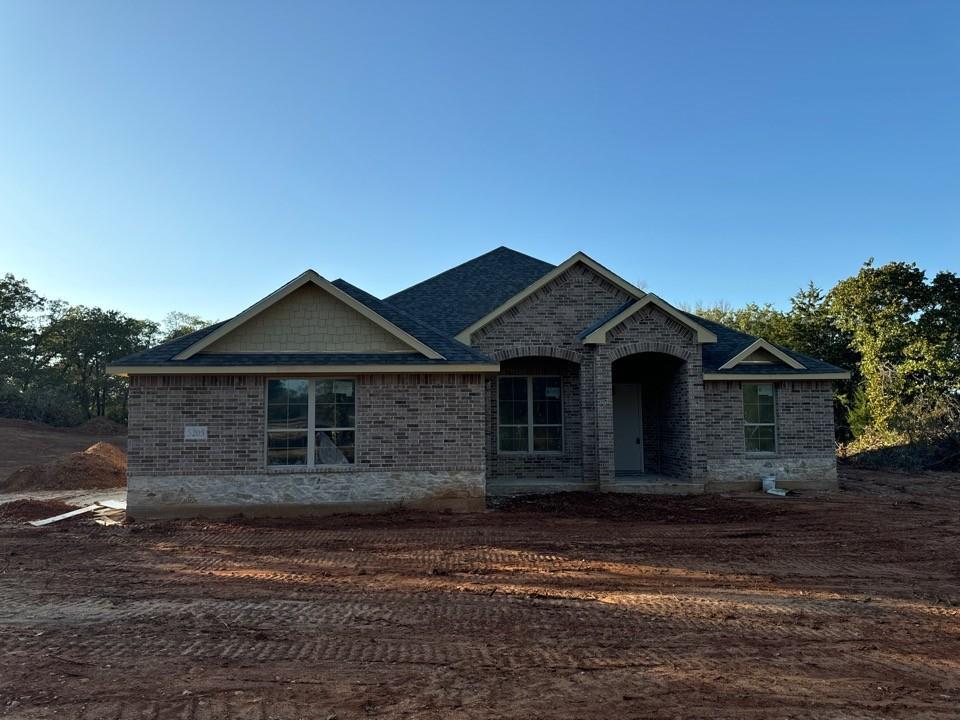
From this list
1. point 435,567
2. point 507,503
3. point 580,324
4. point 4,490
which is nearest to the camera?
point 435,567

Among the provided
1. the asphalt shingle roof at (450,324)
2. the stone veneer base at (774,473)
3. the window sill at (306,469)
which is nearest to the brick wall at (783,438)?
the stone veneer base at (774,473)

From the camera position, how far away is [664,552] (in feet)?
29.4

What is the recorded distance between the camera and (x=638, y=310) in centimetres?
1462

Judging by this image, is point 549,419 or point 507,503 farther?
point 549,419

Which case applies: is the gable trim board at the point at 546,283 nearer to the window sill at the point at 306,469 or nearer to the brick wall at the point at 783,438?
the brick wall at the point at 783,438

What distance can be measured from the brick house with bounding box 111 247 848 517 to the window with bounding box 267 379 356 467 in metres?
0.03

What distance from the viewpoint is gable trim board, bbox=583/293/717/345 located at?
14.5 metres

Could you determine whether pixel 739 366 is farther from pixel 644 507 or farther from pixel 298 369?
pixel 298 369

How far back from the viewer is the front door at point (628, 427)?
55.4ft

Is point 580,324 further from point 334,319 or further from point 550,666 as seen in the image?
point 550,666

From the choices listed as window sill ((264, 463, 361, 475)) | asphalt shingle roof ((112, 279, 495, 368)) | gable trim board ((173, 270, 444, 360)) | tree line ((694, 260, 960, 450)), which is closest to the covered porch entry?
asphalt shingle roof ((112, 279, 495, 368))

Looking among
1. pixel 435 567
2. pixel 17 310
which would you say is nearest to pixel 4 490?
pixel 435 567

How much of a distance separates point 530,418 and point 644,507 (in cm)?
387

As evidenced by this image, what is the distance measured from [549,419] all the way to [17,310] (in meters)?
45.0
